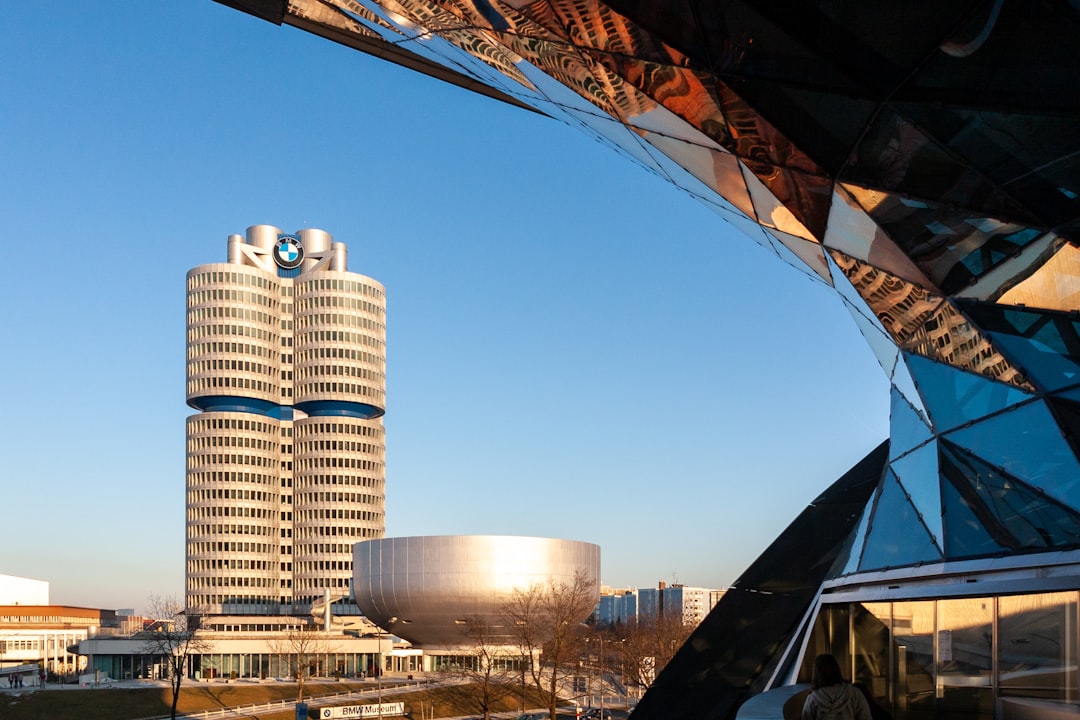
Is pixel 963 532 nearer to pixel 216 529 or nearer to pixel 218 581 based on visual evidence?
pixel 218 581

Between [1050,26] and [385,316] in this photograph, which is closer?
[1050,26]

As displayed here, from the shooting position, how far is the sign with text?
5138 centimetres

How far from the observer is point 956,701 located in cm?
1177

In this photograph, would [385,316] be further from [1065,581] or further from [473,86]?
[1065,581]

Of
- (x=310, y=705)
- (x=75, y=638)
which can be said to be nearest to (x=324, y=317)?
(x=75, y=638)

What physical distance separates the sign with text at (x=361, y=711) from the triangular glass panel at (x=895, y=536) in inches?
1626

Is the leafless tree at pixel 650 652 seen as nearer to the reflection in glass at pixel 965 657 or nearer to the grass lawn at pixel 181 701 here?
the grass lawn at pixel 181 701

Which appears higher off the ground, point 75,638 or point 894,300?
point 894,300

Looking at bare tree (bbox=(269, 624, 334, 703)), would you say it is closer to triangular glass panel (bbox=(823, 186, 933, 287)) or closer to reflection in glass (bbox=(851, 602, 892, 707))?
reflection in glass (bbox=(851, 602, 892, 707))

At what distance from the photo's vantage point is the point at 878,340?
17.3m

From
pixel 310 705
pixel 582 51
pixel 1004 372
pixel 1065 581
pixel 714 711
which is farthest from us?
pixel 310 705

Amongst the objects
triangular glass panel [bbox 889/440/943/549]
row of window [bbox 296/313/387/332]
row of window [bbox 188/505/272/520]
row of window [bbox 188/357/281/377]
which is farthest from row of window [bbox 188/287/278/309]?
triangular glass panel [bbox 889/440/943/549]

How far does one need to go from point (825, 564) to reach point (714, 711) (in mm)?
3376

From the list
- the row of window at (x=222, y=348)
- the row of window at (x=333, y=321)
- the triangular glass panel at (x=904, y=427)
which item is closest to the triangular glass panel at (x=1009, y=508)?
the triangular glass panel at (x=904, y=427)
